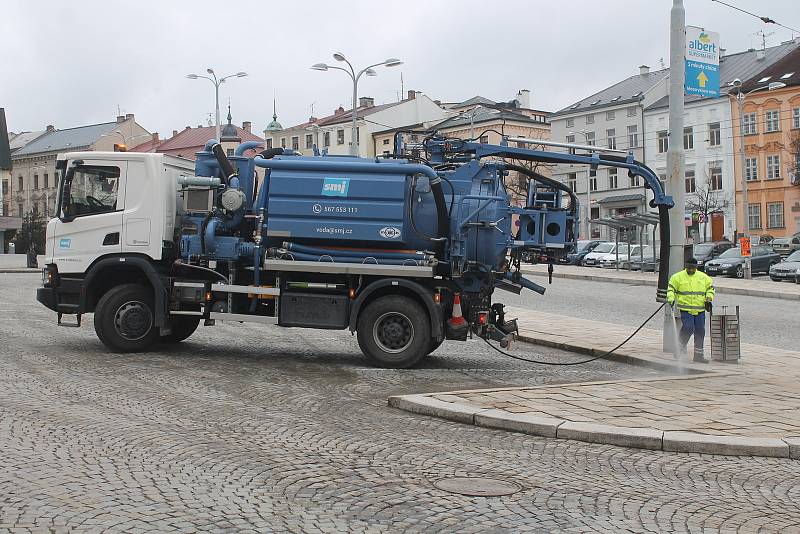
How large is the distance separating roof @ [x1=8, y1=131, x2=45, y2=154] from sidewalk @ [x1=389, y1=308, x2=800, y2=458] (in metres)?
110

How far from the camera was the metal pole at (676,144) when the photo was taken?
48.3ft

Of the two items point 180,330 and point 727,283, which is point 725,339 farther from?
point 727,283

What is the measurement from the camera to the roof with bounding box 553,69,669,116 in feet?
243

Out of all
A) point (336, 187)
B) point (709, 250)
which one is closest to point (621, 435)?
point (336, 187)

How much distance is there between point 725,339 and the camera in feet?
45.2

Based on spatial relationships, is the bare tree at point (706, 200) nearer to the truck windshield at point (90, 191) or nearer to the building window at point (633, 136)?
the building window at point (633, 136)

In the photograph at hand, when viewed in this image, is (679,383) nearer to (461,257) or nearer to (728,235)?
(461,257)

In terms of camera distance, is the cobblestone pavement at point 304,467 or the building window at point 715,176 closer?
the cobblestone pavement at point 304,467

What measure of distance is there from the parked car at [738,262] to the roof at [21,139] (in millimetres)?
90862

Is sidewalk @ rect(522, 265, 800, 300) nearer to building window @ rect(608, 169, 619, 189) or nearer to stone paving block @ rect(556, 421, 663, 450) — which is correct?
stone paving block @ rect(556, 421, 663, 450)

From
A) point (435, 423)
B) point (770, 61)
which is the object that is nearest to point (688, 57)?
point (435, 423)

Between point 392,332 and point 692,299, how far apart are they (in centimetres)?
473

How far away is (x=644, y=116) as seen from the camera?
72.2 m

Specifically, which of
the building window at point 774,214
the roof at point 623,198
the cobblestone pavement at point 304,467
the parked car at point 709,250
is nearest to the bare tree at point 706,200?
the building window at point 774,214
